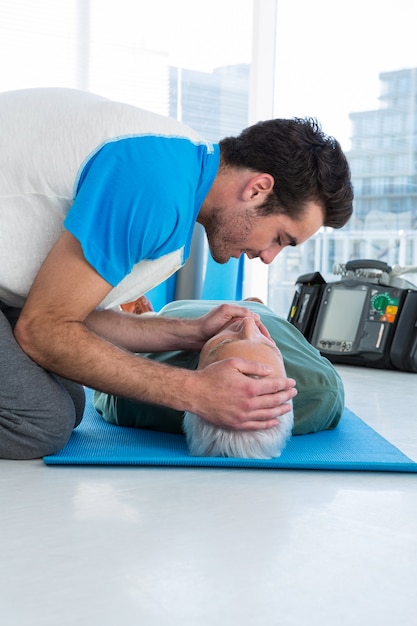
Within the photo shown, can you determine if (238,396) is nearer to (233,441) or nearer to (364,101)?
(233,441)

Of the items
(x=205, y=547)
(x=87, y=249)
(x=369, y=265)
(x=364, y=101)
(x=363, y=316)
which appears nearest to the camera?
(x=205, y=547)

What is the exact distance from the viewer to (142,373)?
1.63m

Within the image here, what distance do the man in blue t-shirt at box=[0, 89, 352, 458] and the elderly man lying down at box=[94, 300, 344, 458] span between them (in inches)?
2.8

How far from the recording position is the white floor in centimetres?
99

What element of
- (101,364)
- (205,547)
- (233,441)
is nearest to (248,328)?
(233,441)

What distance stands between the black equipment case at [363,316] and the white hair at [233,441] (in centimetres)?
200

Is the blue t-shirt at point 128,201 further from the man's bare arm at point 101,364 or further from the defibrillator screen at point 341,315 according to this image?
the defibrillator screen at point 341,315

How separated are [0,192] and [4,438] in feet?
1.68

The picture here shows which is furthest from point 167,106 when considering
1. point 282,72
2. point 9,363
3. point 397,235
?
point 9,363

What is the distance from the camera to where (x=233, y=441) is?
170 cm

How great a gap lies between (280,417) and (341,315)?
218 centimetres

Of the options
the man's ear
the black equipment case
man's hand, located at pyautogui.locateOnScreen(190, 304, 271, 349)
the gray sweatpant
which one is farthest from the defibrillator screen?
the gray sweatpant

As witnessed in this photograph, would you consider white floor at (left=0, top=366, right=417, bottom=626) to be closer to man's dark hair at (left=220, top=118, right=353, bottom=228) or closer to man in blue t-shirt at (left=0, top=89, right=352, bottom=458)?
man in blue t-shirt at (left=0, top=89, right=352, bottom=458)

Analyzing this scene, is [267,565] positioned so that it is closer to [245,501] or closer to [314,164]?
[245,501]
